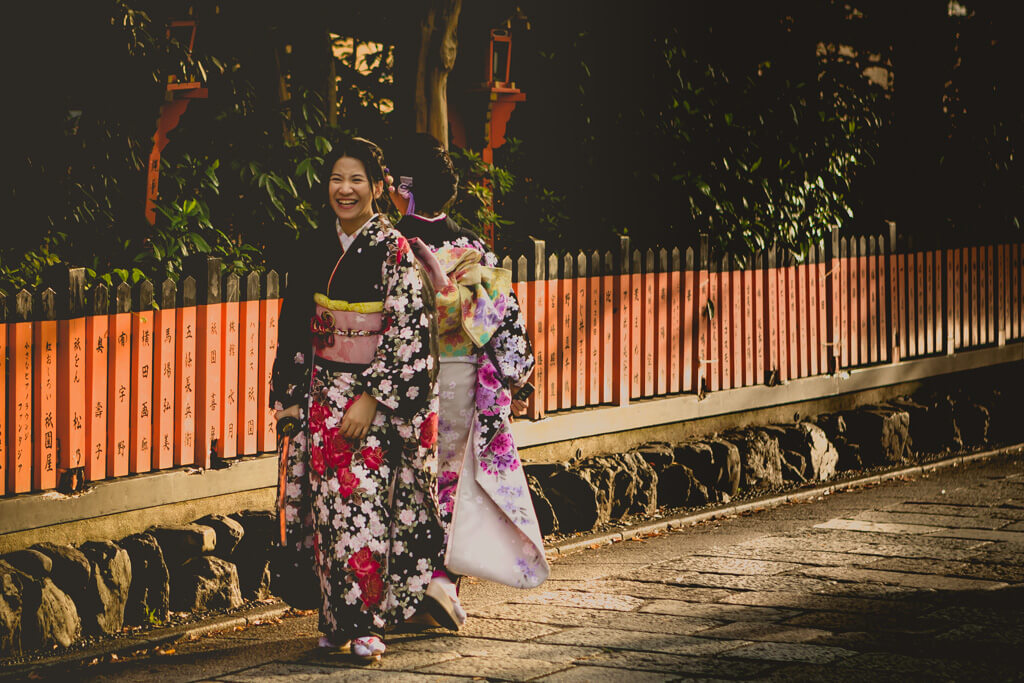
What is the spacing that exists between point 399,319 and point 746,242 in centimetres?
626

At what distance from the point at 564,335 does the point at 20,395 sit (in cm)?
372

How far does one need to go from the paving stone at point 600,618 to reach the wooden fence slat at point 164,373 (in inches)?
61.8

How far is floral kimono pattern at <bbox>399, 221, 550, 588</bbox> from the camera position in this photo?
5.92 meters

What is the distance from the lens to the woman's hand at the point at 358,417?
5.41 meters

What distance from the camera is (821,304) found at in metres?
11.0

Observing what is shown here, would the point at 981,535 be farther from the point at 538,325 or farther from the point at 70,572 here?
the point at 70,572

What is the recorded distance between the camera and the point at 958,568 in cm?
700

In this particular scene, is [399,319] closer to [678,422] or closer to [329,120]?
[678,422]

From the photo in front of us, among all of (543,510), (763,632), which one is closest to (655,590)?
(763,632)

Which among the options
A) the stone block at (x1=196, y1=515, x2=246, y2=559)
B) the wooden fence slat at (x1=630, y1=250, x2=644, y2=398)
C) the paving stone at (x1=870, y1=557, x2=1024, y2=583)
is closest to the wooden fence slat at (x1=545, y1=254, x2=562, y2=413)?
the wooden fence slat at (x1=630, y1=250, x2=644, y2=398)

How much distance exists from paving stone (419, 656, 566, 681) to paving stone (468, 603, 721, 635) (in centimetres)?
67

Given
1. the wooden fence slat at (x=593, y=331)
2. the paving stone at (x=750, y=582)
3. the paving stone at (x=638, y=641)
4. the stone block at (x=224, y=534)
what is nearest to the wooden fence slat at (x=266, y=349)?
the stone block at (x=224, y=534)

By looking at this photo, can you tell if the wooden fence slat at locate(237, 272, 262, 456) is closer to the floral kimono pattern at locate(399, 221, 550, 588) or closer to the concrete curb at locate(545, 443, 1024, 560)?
the floral kimono pattern at locate(399, 221, 550, 588)

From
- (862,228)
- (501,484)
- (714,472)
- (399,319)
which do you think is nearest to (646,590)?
(501,484)
